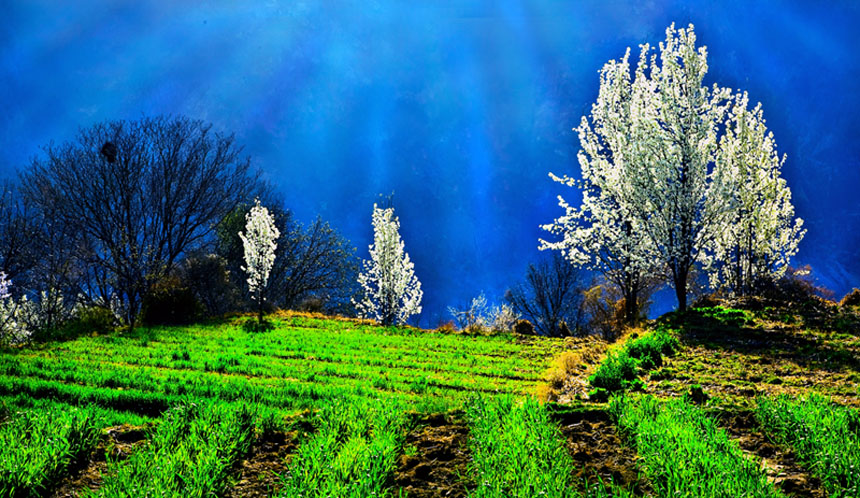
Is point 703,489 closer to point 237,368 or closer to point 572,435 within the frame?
point 572,435

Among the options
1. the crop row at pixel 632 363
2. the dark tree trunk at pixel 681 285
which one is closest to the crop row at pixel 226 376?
the crop row at pixel 632 363

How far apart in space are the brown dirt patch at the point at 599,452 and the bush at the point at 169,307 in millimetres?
20683

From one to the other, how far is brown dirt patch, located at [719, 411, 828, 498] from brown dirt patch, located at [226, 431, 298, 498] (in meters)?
4.07

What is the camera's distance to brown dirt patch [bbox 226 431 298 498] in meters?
4.50

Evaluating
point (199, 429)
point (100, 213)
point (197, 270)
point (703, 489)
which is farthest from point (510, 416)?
point (197, 270)

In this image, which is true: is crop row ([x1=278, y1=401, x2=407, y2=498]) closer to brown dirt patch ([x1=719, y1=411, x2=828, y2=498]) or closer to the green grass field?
the green grass field

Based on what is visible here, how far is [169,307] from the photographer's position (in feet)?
74.4

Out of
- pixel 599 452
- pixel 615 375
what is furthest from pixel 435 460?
pixel 615 375

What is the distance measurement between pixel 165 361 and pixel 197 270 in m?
18.6

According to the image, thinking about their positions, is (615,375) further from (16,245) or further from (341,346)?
(16,245)

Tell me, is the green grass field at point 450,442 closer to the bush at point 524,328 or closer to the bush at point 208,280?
the bush at point 524,328

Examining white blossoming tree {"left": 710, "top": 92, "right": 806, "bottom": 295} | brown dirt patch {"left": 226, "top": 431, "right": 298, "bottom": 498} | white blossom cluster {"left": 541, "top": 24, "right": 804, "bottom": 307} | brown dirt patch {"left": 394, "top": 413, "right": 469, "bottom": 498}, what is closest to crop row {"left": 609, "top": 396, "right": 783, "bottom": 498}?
brown dirt patch {"left": 394, "top": 413, "right": 469, "bottom": 498}

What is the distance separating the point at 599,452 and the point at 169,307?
21.9 metres

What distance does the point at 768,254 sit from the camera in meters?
22.2
